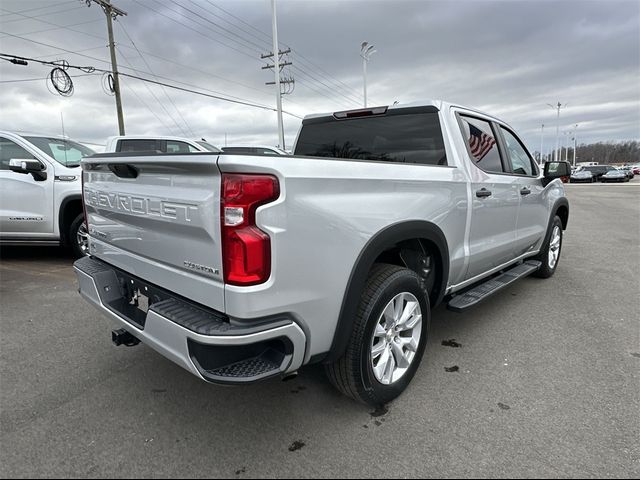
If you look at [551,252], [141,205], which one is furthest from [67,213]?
[551,252]

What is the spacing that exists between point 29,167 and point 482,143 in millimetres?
5624

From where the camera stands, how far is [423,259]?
→ 3.08 m

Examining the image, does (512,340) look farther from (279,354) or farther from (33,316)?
(33,316)


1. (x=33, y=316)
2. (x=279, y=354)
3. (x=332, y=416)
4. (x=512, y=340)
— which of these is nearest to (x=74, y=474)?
(x=279, y=354)

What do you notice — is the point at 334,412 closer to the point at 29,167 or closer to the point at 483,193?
the point at 483,193

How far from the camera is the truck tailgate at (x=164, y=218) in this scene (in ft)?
6.06

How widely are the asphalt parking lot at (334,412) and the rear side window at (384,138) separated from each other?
1555mm

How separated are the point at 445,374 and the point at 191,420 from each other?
5.62 feet

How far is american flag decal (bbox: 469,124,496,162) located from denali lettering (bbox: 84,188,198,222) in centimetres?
242

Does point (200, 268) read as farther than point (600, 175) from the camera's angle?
No

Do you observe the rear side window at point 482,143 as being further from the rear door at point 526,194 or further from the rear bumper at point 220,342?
the rear bumper at point 220,342

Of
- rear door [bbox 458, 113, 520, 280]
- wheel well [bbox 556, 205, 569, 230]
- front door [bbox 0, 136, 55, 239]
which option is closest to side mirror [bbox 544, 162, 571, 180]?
wheel well [bbox 556, 205, 569, 230]

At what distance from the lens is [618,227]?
10.1 metres

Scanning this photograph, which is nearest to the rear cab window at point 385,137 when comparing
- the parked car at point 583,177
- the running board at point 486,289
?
the running board at point 486,289
